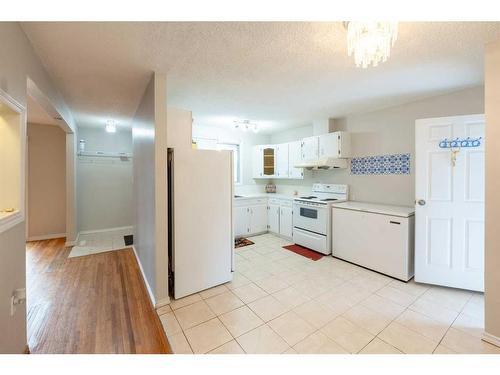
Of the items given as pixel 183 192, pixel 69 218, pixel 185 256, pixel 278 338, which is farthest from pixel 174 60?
pixel 69 218

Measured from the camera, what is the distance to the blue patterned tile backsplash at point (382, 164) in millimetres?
3111

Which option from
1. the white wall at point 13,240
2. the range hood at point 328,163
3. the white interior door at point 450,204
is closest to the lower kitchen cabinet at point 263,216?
the range hood at point 328,163

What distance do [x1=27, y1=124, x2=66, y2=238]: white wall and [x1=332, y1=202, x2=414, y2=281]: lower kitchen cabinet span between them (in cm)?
555

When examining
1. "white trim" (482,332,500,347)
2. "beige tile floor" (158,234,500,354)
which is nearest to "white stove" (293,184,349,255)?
"beige tile floor" (158,234,500,354)

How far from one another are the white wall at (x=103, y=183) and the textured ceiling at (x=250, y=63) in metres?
1.73

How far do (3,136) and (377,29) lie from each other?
7.71 feet

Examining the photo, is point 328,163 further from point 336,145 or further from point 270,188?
point 270,188

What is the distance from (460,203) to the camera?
7.51ft

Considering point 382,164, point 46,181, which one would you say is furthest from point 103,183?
point 382,164

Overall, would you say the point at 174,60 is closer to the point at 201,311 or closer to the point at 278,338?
the point at 201,311

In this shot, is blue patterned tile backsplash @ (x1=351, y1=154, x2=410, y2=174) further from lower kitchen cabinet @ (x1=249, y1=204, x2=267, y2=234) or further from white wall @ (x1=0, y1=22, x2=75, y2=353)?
white wall @ (x1=0, y1=22, x2=75, y2=353)

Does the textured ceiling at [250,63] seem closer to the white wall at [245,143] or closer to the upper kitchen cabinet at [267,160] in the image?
the white wall at [245,143]

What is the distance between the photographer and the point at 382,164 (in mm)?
3338

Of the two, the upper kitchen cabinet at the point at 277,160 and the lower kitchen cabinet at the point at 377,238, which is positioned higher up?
the upper kitchen cabinet at the point at 277,160
